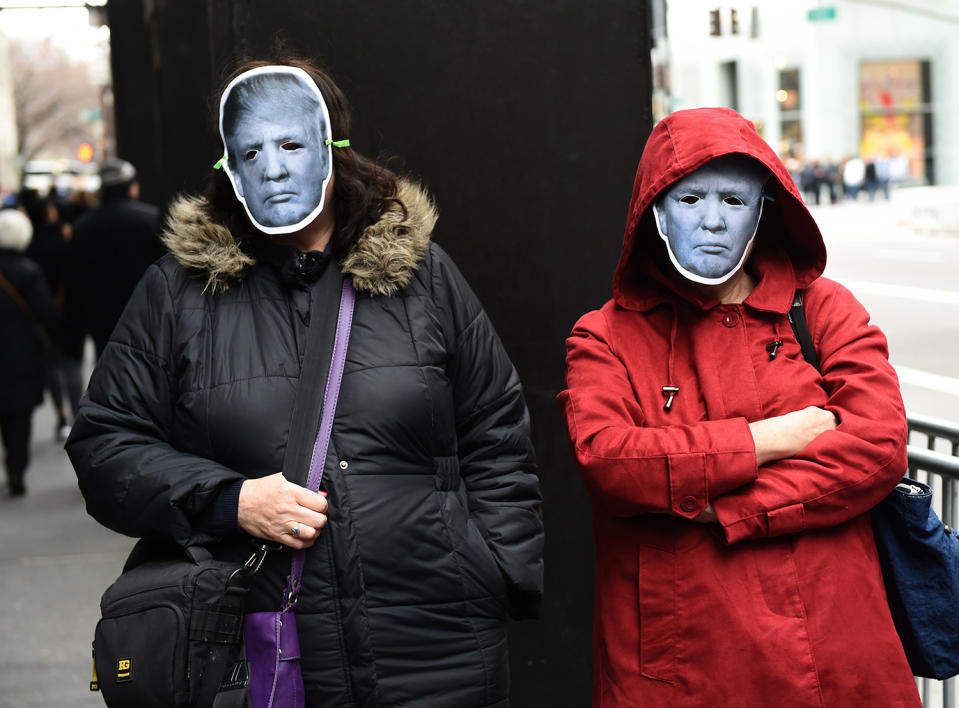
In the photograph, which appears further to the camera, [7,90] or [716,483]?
[7,90]

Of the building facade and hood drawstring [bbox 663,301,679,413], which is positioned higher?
the building facade

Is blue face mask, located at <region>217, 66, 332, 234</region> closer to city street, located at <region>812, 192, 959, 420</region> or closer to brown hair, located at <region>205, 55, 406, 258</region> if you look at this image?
brown hair, located at <region>205, 55, 406, 258</region>

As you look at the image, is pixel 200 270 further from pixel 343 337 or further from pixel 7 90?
pixel 7 90

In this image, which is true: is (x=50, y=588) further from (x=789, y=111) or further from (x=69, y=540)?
(x=789, y=111)

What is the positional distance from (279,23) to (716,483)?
1997mm

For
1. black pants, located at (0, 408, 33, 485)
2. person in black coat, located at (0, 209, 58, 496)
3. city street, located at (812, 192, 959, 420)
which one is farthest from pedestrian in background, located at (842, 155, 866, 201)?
black pants, located at (0, 408, 33, 485)

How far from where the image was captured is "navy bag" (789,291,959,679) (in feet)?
8.13

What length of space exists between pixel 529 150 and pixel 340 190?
3.96ft

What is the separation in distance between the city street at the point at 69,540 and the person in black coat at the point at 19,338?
37cm

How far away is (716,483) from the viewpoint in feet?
7.88

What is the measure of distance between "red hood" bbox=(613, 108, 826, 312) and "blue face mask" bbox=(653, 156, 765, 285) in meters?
0.04

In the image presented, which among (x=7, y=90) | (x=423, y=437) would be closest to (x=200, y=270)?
(x=423, y=437)

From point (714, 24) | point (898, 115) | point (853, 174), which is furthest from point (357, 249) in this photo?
point (898, 115)

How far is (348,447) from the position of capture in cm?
250
